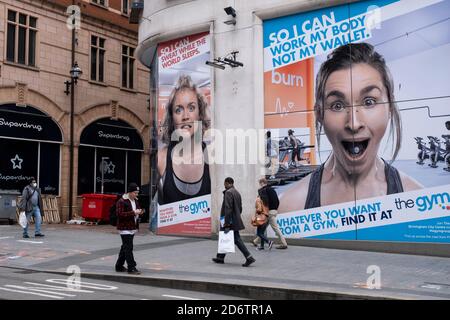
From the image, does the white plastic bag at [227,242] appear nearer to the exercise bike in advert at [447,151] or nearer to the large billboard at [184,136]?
the large billboard at [184,136]

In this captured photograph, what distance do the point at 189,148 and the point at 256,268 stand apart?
606 centimetres

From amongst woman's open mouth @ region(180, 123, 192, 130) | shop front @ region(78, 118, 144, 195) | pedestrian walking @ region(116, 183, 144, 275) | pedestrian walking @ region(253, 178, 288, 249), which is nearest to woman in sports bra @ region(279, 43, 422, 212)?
pedestrian walking @ region(253, 178, 288, 249)

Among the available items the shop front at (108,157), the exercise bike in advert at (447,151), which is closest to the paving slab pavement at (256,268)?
the exercise bike in advert at (447,151)

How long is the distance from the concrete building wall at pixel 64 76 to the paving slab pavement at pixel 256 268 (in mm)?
9057

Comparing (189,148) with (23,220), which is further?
(189,148)

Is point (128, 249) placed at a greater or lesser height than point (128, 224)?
lesser

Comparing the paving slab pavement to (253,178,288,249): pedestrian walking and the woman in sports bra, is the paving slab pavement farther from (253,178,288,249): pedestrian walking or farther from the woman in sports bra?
the woman in sports bra

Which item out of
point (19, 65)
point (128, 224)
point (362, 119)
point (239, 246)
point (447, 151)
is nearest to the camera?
point (128, 224)

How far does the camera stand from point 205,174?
49.1ft

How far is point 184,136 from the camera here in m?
15.6

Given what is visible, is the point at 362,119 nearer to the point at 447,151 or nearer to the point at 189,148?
the point at 447,151

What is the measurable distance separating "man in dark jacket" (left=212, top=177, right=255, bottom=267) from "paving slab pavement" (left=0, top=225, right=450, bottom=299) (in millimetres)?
233

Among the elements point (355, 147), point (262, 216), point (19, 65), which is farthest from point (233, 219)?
point (19, 65)

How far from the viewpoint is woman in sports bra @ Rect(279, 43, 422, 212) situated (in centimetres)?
1228
